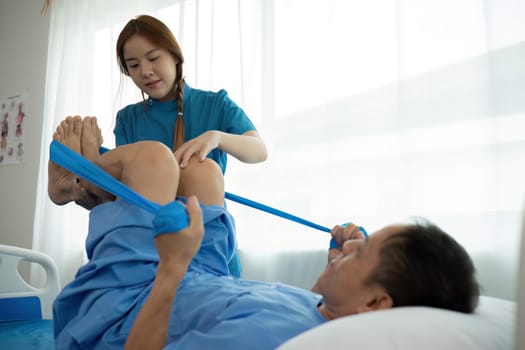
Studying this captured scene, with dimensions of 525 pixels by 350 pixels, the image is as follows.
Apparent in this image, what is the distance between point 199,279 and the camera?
935mm

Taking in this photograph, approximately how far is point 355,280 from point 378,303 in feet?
0.16

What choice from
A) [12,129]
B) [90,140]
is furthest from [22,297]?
[12,129]

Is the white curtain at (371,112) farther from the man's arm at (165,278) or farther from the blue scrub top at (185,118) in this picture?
the man's arm at (165,278)

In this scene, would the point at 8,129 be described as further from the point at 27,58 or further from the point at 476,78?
the point at 476,78

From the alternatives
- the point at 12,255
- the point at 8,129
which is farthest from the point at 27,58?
the point at 12,255

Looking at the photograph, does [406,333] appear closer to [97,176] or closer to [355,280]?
[355,280]

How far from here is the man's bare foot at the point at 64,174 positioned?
1186 mm

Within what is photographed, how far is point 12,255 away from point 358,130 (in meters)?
1.42

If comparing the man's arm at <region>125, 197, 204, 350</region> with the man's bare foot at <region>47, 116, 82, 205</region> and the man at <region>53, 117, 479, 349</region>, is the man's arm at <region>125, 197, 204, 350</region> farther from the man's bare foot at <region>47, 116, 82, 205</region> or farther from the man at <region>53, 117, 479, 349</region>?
the man's bare foot at <region>47, 116, 82, 205</region>

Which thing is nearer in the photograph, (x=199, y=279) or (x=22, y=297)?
(x=199, y=279)

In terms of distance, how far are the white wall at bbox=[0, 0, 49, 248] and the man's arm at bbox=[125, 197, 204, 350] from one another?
3143mm

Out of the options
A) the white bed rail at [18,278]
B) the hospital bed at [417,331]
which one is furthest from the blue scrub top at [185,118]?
the hospital bed at [417,331]

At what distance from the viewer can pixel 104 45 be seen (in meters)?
3.16

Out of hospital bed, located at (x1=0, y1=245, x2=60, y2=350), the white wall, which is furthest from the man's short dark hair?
the white wall
